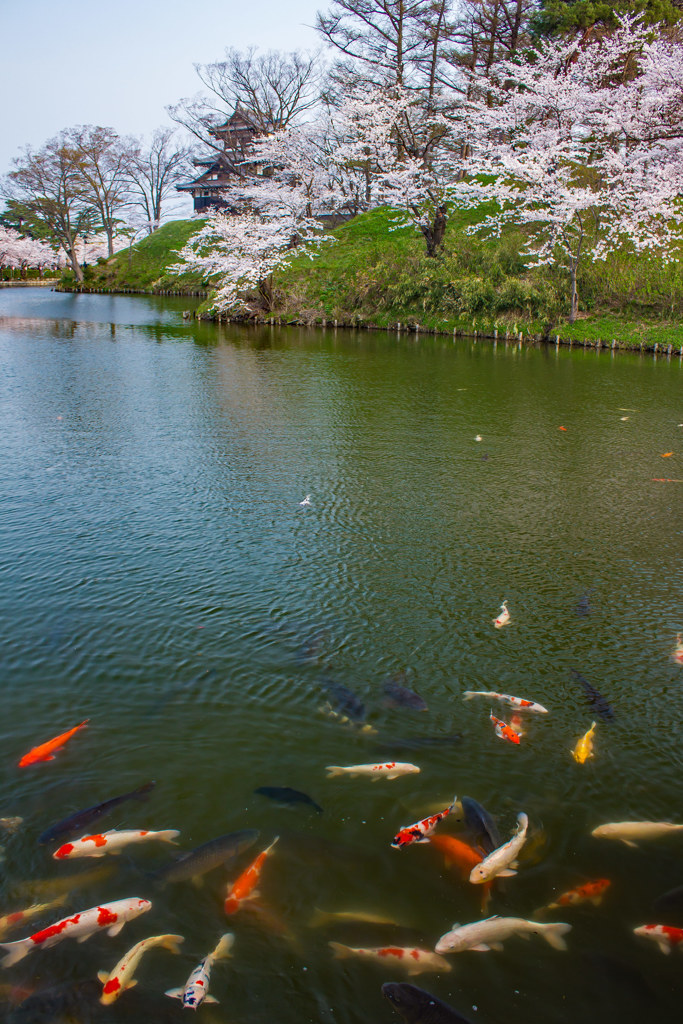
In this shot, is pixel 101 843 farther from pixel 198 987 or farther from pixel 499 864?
pixel 499 864

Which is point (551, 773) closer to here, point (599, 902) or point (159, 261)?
Answer: point (599, 902)

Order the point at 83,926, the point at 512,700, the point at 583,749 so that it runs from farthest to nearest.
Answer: the point at 512,700
the point at 583,749
the point at 83,926

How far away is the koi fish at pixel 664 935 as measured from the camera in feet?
11.4

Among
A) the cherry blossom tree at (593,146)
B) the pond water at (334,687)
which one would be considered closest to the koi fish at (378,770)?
the pond water at (334,687)

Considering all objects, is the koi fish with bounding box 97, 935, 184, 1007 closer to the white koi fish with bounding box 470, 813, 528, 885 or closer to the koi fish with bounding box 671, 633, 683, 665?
the white koi fish with bounding box 470, 813, 528, 885

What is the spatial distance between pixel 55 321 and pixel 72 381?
1969 centimetres

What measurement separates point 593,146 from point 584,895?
36.1 meters

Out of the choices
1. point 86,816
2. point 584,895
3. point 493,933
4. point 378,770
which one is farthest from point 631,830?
point 86,816

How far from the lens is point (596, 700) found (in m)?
5.43

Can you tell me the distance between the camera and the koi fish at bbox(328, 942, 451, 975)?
3.34m

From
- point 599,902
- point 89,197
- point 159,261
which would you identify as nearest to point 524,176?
point 599,902

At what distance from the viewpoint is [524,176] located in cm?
2822

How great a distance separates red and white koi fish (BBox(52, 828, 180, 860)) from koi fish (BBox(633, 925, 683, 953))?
9.16ft

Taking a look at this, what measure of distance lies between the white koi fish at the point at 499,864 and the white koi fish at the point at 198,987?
4.86 ft
